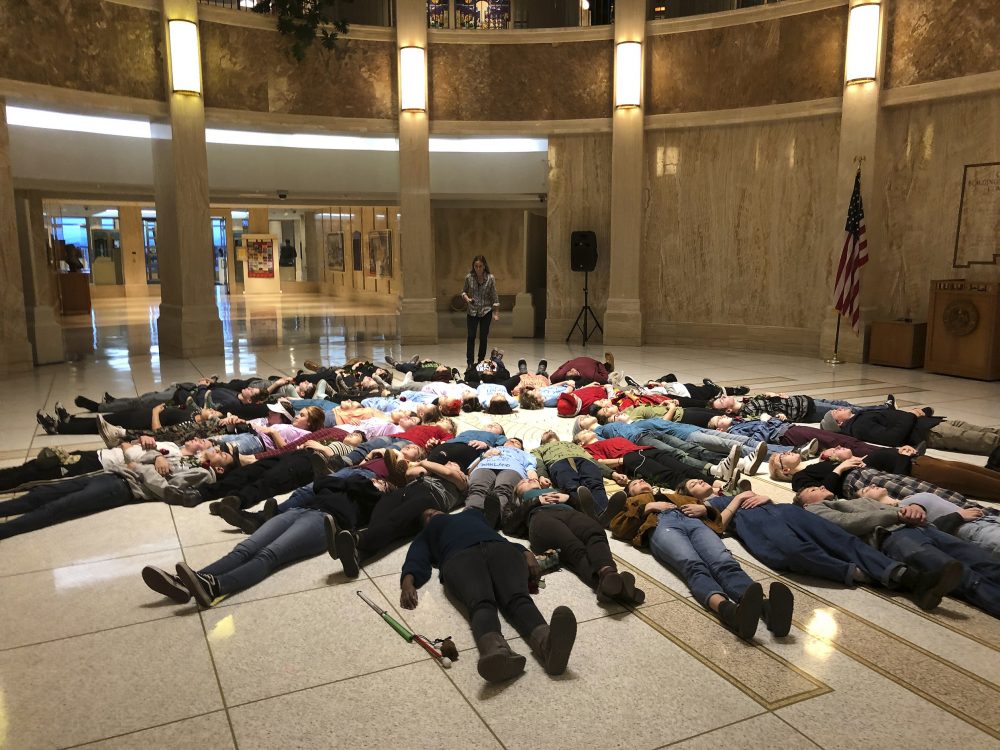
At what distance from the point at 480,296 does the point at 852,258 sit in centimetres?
548

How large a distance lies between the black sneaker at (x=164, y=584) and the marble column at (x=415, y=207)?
9.98 meters

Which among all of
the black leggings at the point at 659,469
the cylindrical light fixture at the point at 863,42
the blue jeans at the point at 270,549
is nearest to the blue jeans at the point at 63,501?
the blue jeans at the point at 270,549

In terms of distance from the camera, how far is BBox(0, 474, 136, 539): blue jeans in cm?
441

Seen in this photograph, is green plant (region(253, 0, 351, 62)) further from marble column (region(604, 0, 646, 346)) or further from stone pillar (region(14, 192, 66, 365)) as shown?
stone pillar (region(14, 192, 66, 365))

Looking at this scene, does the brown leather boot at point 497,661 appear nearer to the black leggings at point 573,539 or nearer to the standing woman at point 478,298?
the black leggings at point 573,539

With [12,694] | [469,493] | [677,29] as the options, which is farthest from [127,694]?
[677,29]

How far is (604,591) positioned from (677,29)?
1168cm

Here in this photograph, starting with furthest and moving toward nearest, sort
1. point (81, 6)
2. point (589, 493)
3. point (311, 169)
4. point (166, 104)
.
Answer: point (311, 169) < point (166, 104) < point (81, 6) < point (589, 493)

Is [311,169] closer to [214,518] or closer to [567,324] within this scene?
[567,324]

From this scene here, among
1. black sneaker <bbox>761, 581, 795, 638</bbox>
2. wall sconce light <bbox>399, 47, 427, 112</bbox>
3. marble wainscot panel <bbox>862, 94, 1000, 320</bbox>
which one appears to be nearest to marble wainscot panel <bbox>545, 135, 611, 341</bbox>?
wall sconce light <bbox>399, 47, 427, 112</bbox>

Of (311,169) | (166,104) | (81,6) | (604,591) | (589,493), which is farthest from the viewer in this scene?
(311,169)

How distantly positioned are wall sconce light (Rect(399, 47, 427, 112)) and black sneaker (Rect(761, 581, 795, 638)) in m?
11.3

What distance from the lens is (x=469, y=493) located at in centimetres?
463

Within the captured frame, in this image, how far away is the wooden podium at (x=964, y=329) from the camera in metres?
9.51
